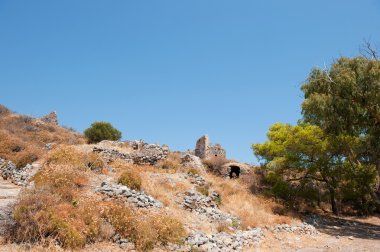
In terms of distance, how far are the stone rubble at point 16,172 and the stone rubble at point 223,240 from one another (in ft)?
33.7

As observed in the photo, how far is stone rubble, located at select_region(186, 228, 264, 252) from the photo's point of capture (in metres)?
11.7

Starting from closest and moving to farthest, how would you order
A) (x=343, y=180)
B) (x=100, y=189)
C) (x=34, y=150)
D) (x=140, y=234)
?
(x=140, y=234)
(x=100, y=189)
(x=34, y=150)
(x=343, y=180)

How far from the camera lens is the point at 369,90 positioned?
18516mm

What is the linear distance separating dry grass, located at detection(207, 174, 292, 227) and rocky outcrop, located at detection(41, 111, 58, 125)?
29.9m

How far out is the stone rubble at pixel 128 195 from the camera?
13.9 metres

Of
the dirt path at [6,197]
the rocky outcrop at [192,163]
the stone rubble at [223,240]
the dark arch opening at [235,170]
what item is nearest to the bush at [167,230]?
the stone rubble at [223,240]

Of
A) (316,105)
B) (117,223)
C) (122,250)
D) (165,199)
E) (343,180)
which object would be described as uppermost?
(316,105)

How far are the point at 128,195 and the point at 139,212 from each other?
164 centimetres

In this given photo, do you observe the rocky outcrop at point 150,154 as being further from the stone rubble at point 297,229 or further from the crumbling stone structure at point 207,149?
the stone rubble at point 297,229

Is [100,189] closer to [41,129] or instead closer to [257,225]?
[257,225]

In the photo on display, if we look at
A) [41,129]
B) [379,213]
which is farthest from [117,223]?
[41,129]

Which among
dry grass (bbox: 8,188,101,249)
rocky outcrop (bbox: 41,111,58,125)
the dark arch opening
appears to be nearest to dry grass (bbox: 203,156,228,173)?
the dark arch opening

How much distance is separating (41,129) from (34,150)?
609 inches

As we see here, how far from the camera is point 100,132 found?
35250 millimetres
